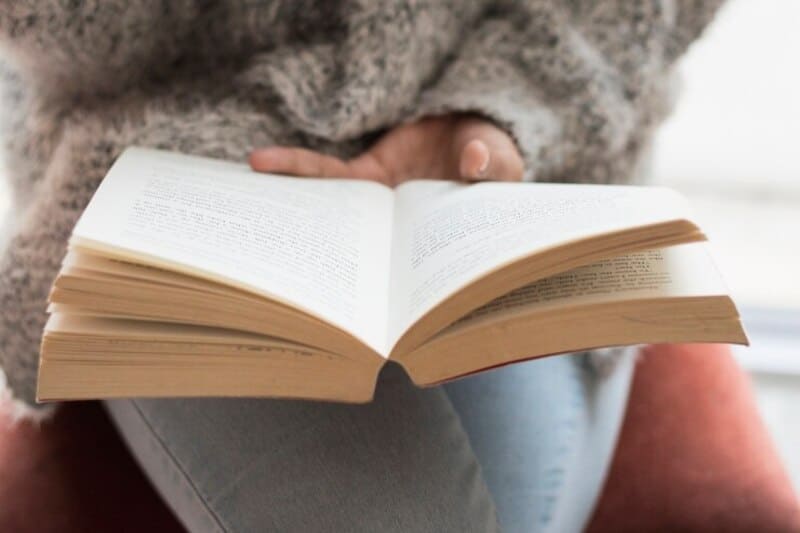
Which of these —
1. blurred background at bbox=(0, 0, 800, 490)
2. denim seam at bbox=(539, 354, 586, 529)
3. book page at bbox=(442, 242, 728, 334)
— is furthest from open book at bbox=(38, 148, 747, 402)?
blurred background at bbox=(0, 0, 800, 490)

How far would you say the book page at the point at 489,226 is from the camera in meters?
0.44

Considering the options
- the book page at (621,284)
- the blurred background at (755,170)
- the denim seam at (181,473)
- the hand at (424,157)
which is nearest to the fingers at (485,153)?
the hand at (424,157)

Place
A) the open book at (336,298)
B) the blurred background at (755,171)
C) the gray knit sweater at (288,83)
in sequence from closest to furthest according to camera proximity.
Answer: the open book at (336,298)
the gray knit sweater at (288,83)
the blurred background at (755,171)

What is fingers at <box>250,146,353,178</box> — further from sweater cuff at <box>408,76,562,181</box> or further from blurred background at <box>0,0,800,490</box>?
blurred background at <box>0,0,800,490</box>

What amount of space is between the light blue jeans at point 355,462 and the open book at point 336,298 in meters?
0.07

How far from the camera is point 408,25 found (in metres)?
0.63

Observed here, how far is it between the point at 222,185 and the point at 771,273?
1.12 m

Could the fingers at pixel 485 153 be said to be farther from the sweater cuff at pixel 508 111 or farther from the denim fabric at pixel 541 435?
the denim fabric at pixel 541 435

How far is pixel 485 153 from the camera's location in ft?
1.91

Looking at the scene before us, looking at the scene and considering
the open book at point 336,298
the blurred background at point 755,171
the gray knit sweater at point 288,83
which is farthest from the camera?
the blurred background at point 755,171

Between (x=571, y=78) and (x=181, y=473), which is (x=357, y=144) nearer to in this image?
(x=571, y=78)

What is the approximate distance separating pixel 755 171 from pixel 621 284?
1044 mm

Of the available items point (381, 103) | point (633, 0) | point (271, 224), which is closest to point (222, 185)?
point (271, 224)

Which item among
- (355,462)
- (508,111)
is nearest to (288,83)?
(508,111)
